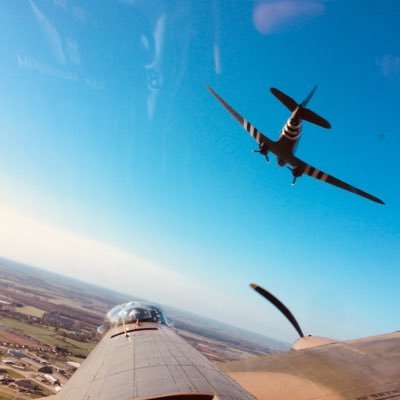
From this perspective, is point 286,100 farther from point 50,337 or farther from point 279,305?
point 50,337

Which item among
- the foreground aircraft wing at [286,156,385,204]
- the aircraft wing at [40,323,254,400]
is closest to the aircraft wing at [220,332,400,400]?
the aircraft wing at [40,323,254,400]

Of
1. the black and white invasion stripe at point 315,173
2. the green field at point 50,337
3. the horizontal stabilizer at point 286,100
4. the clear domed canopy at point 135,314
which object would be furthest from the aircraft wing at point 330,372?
the green field at point 50,337

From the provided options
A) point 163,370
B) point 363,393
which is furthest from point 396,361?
point 163,370

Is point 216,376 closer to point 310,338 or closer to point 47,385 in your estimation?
point 310,338

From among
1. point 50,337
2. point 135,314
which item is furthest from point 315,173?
point 50,337

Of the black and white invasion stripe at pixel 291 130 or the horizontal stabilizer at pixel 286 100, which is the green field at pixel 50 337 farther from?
the horizontal stabilizer at pixel 286 100

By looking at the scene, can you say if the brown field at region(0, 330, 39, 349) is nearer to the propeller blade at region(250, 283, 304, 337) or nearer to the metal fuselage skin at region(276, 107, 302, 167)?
the propeller blade at region(250, 283, 304, 337)
